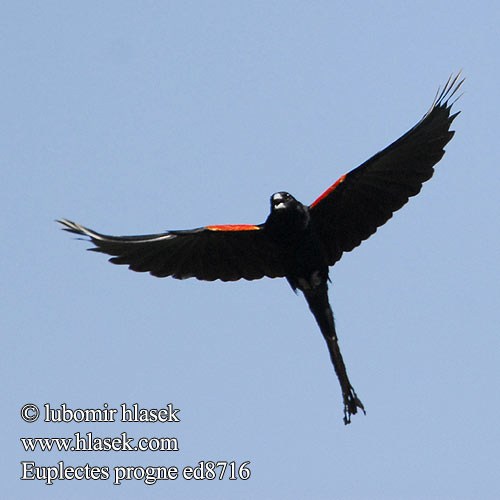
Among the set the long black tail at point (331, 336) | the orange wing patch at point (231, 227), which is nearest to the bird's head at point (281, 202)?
→ the orange wing patch at point (231, 227)

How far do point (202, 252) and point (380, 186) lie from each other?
2393mm

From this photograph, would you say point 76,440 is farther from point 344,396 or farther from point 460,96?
point 460,96

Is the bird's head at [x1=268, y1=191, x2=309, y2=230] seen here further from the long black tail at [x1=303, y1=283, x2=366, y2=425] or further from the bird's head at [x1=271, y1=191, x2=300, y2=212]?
the long black tail at [x1=303, y1=283, x2=366, y2=425]

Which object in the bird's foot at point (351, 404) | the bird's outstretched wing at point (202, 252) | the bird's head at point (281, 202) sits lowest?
the bird's foot at point (351, 404)

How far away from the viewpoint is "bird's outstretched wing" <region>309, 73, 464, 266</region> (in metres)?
13.0

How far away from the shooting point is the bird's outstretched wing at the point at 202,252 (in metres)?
13.0

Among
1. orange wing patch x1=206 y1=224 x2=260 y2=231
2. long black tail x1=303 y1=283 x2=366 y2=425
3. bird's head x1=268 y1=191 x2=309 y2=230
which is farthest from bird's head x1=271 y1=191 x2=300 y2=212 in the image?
long black tail x1=303 y1=283 x2=366 y2=425

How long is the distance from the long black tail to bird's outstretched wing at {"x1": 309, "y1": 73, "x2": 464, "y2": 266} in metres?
0.53

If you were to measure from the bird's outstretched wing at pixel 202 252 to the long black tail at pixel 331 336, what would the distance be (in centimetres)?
60

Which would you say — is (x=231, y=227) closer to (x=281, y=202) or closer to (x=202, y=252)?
(x=202, y=252)

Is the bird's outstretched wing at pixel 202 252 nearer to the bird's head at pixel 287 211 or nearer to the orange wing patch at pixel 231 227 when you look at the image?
the orange wing patch at pixel 231 227

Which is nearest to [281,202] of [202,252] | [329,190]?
[329,190]

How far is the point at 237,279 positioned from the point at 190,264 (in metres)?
0.65

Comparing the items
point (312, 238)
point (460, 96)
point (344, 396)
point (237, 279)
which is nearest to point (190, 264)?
point (237, 279)
